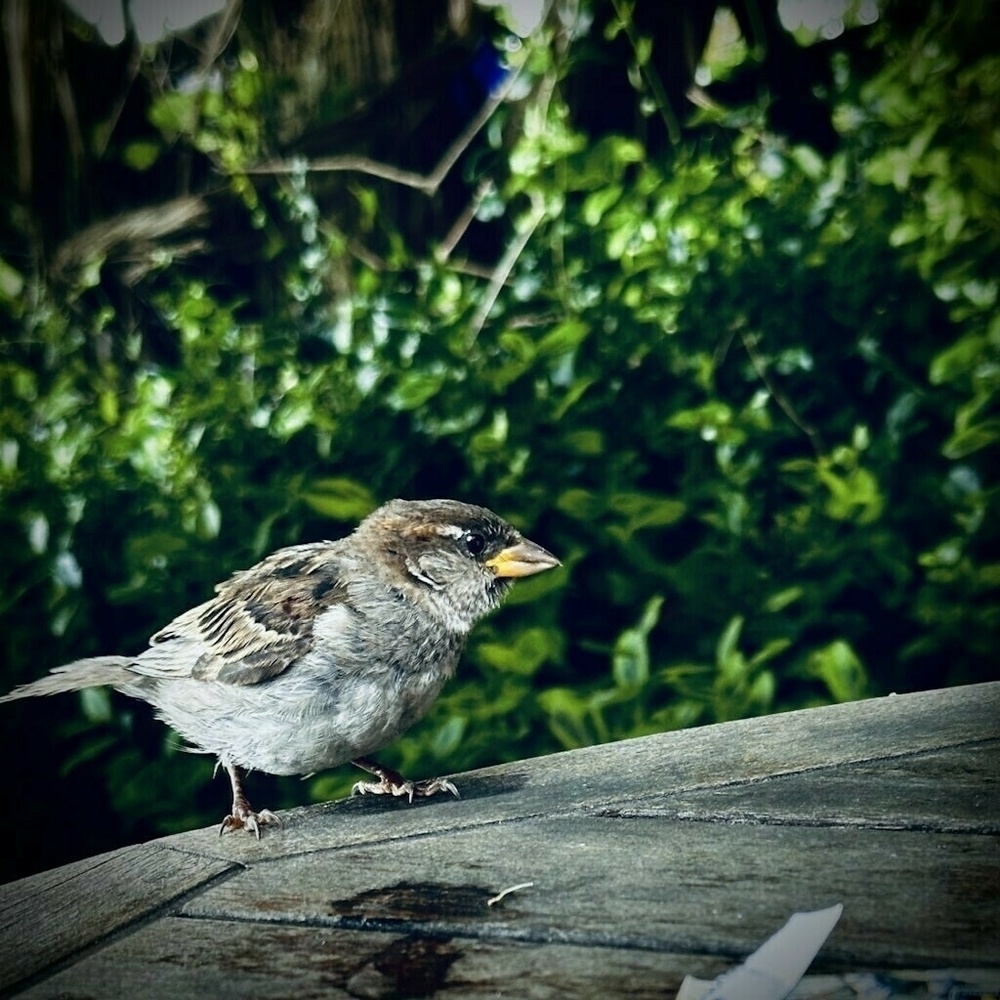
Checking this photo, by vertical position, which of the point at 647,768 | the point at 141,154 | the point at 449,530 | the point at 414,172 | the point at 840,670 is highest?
the point at 141,154

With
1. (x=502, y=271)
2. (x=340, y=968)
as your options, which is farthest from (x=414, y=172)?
(x=340, y=968)

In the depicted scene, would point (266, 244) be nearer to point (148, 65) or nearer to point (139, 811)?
point (148, 65)

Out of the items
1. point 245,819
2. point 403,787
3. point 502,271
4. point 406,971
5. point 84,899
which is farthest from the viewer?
point 502,271

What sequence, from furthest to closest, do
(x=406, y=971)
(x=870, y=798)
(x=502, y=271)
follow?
1. (x=502, y=271)
2. (x=870, y=798)
3. (x=406, y=971)

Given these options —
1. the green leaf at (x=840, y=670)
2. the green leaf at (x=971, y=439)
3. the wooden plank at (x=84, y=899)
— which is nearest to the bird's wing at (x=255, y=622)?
the wooden plank at (x=84, y=899)

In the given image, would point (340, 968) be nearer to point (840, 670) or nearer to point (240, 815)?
point (240, 815)

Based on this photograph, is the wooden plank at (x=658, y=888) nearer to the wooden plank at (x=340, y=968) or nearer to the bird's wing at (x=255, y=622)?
the wooden plank at (x=340, y=968)
